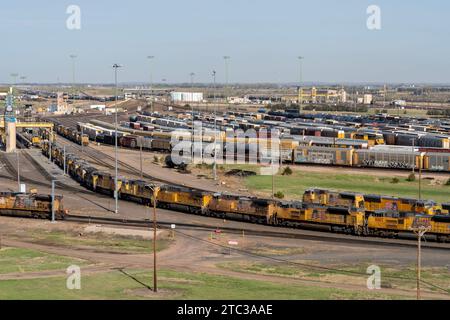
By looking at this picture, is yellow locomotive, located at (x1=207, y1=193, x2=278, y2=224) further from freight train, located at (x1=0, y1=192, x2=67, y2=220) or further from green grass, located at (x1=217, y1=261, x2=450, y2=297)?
freight train, located at (x1=0, y1=192, x2=67, y2=220)

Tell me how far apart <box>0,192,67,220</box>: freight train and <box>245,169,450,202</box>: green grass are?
26691 mm

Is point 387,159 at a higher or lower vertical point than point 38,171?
higher

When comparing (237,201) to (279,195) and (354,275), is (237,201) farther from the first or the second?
(354,275)

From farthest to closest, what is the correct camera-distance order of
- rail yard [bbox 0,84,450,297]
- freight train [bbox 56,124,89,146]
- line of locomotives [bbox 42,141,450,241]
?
1. freight train [bbox 56,124,89,146]
2. line of locomotives [bbox 42,141,450,241]
3. rail yard [bbox 0,84,450,297]

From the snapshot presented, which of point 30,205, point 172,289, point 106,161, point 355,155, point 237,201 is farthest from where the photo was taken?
point 106,161

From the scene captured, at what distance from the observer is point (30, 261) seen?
50.8 meters

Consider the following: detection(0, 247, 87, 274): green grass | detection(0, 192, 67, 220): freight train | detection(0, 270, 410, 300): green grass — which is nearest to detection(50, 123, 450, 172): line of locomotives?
detection(0, 192, 67, 220): freight train

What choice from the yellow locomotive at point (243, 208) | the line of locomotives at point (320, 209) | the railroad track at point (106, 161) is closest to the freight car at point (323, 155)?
the railroad track at point (106, 161)

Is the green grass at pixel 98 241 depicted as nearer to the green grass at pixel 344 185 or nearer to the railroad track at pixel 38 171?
the railroad track at pixel 38 171

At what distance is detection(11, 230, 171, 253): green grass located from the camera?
55375 millimetres

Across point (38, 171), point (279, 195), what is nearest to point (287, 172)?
point (279, 195)

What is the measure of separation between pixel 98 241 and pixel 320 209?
802 inches

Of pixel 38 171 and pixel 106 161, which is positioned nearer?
pixel 38 171

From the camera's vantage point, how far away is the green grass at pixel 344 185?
84.0 meters
